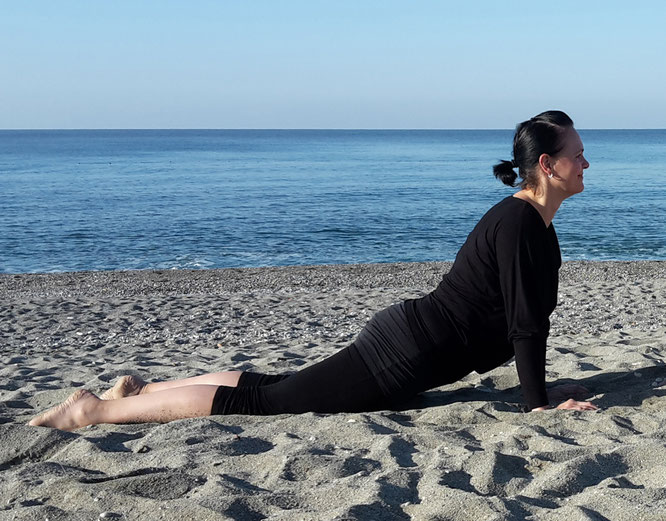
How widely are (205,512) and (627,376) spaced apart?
11.0 ft

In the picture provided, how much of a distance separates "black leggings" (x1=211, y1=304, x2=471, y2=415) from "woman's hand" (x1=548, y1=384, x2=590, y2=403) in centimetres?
68

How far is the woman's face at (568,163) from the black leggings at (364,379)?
3.66 ft

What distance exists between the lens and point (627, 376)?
17.1 ft

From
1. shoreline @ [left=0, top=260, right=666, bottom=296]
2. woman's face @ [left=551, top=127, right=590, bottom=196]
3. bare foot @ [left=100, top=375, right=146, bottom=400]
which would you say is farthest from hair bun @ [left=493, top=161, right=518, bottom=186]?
shoreline @ [left=0, top=260, right=666, bottom=296]

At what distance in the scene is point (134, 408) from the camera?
4383 mm

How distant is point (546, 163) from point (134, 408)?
2.66m

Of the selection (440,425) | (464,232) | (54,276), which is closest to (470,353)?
(440,425)

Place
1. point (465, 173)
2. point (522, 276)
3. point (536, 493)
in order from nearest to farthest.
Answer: point (536, 493) < point (522, 276) < point (465, 173)

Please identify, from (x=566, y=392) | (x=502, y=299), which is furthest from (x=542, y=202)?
(x=566, y=392)

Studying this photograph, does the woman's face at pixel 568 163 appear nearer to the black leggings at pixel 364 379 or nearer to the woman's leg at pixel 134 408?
the black leggings at pixel 364 379

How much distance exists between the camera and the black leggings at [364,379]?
14.0 feet

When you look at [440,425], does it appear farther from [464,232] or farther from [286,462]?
[464,232]

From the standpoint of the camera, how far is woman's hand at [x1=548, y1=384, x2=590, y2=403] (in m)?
4.69

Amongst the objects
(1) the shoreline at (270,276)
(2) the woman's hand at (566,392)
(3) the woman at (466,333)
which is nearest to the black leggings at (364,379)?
(3) the woman at (466,333)
